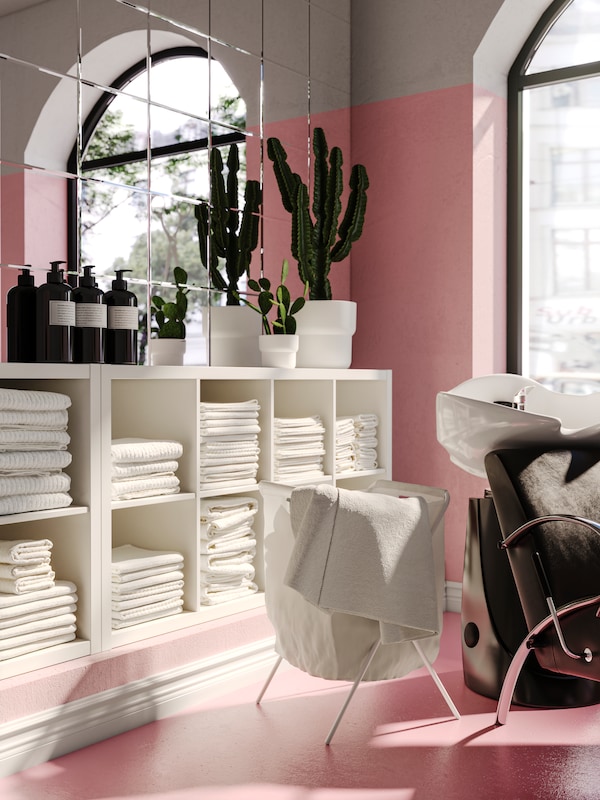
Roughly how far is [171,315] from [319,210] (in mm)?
907

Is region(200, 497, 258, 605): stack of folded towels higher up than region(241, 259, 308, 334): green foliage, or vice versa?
region(241, 259, 308, 334): green foliage

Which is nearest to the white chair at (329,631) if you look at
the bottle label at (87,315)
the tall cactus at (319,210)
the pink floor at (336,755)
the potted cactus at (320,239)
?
the pink floor at (336,755)

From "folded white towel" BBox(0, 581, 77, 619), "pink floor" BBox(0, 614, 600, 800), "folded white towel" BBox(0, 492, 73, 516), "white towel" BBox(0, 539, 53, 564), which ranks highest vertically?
"folded white towel" BBox(0, 492, 73, 516)

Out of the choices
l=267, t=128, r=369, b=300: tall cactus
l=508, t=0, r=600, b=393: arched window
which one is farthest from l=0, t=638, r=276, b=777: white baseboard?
l=508, t=0, r=600, b=393: arched window

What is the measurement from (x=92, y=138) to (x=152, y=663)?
1758 mm

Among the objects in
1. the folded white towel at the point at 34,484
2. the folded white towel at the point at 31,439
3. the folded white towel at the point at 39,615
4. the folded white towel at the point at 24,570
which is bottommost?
the folded white towel at the point at 39,615

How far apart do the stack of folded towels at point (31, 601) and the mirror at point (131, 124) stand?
852 millimetres

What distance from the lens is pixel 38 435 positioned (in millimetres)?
2539

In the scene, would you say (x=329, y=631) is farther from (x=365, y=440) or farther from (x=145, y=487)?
(x=365, y=440)

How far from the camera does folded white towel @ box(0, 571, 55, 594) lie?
2500 mm

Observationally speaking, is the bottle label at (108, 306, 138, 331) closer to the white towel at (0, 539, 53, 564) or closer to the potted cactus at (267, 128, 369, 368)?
the white towel at (0, 539, 53, 564)

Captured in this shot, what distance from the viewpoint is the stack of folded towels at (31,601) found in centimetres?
249

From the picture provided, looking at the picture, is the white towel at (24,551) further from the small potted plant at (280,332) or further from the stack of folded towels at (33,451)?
the small potted plant at (280,332)

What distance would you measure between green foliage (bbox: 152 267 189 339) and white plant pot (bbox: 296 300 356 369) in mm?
572
